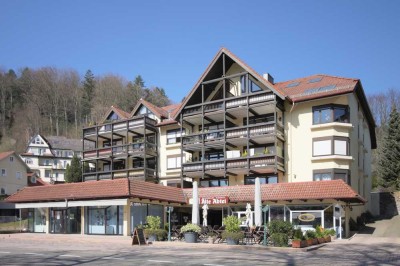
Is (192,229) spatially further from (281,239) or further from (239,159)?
(239,159)

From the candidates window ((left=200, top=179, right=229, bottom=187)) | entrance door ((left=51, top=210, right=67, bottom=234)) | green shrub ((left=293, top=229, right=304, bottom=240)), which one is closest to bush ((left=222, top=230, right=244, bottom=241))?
green shrub ((left=293, top=229, right=304, bottom=240))

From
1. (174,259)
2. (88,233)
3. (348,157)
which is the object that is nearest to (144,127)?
(88,233)

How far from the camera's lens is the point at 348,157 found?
33750mm

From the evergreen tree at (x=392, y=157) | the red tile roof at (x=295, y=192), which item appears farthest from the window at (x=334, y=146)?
the evergreen tree at (x=392, y=157)

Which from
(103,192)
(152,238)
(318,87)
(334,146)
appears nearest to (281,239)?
(152,238)

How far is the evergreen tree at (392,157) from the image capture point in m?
44.2

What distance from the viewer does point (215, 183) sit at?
3959cm

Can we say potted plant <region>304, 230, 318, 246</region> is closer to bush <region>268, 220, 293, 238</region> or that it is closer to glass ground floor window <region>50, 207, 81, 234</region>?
bush <region>268, 220, 293, 238</region>

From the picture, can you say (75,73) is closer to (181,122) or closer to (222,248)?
(181,122)

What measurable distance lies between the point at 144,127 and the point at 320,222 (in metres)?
19.4

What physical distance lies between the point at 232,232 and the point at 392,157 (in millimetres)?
25837

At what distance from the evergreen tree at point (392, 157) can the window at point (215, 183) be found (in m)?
17.2

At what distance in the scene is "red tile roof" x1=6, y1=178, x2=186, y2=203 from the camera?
3253 cm

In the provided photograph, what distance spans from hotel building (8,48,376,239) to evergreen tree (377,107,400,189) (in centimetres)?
286
